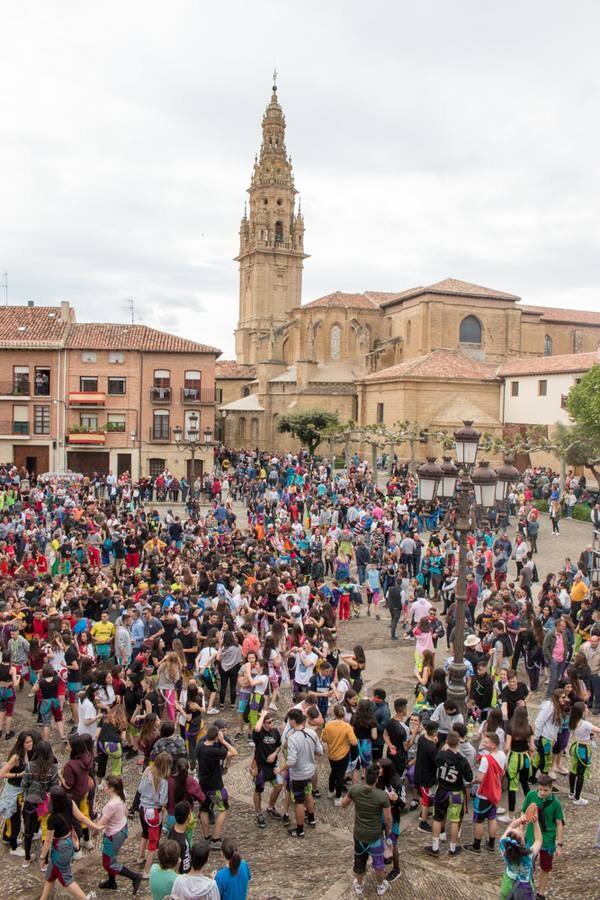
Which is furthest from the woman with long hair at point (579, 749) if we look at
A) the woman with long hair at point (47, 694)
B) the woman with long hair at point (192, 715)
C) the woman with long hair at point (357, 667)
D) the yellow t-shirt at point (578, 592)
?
the woman with long hair at point (47, 694)

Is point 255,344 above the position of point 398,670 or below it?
above

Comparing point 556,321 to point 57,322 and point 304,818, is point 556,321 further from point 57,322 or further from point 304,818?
point 304,818

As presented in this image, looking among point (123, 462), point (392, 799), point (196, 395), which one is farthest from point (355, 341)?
point (392, 799)

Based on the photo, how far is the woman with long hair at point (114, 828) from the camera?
7055mm

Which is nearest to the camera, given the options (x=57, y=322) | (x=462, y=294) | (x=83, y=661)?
(x=83, y=661)

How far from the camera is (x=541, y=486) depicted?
30.6m

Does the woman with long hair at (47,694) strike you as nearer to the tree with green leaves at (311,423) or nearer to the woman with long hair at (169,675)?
the woman with long hair at (169,675)

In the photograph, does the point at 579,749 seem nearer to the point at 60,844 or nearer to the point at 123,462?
the point at 60,844

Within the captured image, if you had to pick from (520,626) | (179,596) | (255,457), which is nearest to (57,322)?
(255,457)

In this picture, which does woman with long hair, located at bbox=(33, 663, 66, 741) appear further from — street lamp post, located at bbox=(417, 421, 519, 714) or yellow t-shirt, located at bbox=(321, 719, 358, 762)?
street lamp post, located at bbox=(417, 421, 519, 714)

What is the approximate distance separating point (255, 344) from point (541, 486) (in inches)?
1780

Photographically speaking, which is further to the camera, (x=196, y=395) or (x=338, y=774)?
(x=196, y=395)

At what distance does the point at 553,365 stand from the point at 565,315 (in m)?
20.0

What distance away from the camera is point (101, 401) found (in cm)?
4028
